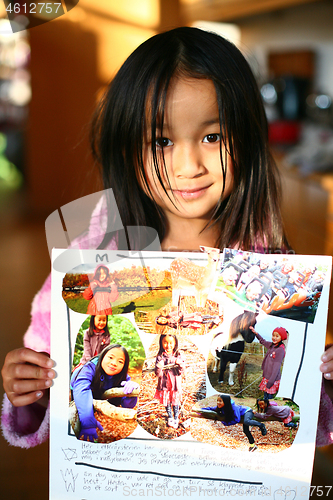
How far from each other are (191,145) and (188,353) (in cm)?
24

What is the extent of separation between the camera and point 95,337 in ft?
1.44

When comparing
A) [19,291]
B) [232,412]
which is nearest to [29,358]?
[19,291]

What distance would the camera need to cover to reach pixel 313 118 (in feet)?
7.84

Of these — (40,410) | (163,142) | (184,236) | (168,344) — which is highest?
(163,142)

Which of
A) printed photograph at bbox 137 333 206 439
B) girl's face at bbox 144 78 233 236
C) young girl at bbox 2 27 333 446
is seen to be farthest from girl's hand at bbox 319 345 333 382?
girl's face at bbox 144 78 233 236

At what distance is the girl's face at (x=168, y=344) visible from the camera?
44 centimetres

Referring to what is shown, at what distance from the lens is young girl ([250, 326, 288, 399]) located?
1.44ft

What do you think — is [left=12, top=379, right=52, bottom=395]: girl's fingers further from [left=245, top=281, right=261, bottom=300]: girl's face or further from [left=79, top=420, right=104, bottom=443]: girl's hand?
[left=245, top=281, right=261, bottom=300]: girl's face

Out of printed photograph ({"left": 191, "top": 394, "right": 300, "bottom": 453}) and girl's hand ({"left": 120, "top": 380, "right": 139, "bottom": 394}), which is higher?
girl's hand ({"left": 120, "top": 380, "right": 139, "bottom": 394})

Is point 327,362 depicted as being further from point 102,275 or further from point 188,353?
point 102,275

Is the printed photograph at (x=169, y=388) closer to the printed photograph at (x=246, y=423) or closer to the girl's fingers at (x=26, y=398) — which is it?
the printed photograph at (x=246, y=423)

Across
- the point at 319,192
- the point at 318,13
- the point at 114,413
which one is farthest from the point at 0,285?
the point at 318,13

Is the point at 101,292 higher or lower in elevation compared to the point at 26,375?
higher

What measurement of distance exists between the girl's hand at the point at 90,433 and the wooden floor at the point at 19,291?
0.11m
